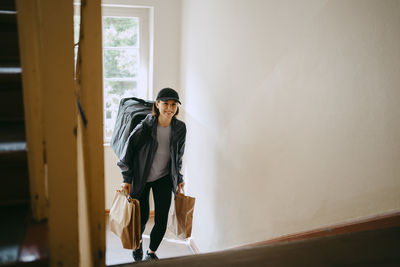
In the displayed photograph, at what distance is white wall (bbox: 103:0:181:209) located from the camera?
13.1 ft

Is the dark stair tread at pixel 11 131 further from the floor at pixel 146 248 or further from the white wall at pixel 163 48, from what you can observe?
the white wall at pixel 163 48

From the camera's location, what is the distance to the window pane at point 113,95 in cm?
426

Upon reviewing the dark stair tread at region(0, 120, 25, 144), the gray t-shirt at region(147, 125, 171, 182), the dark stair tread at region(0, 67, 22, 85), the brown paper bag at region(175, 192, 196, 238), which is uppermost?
the dark stair tread at region(0, 67, 22, 85)

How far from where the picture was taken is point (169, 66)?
13.7 feet

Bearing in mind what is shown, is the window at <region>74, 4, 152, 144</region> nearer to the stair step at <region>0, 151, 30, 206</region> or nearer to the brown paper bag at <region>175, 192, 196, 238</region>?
the brown paper bag at <region>175, 192, 196, 238</region>

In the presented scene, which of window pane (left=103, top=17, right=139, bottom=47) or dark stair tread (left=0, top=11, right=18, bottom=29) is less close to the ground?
window pane (left=103, top=17, right=139, bottom=47)

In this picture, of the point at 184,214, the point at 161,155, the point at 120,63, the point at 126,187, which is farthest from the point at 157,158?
the point at 120,63

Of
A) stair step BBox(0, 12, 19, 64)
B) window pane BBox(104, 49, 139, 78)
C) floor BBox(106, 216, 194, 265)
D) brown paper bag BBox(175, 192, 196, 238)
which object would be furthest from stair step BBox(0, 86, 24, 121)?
window pane BBox(104, 49, 139, 78)

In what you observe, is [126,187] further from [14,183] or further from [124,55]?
[124,55]

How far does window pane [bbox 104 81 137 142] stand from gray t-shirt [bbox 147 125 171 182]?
68.5 inches

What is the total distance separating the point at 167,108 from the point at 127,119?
0.42 meters

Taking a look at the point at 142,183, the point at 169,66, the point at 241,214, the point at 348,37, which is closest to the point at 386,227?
the point at 348,37

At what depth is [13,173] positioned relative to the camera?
3.86 ft

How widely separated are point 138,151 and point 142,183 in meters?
0.26
